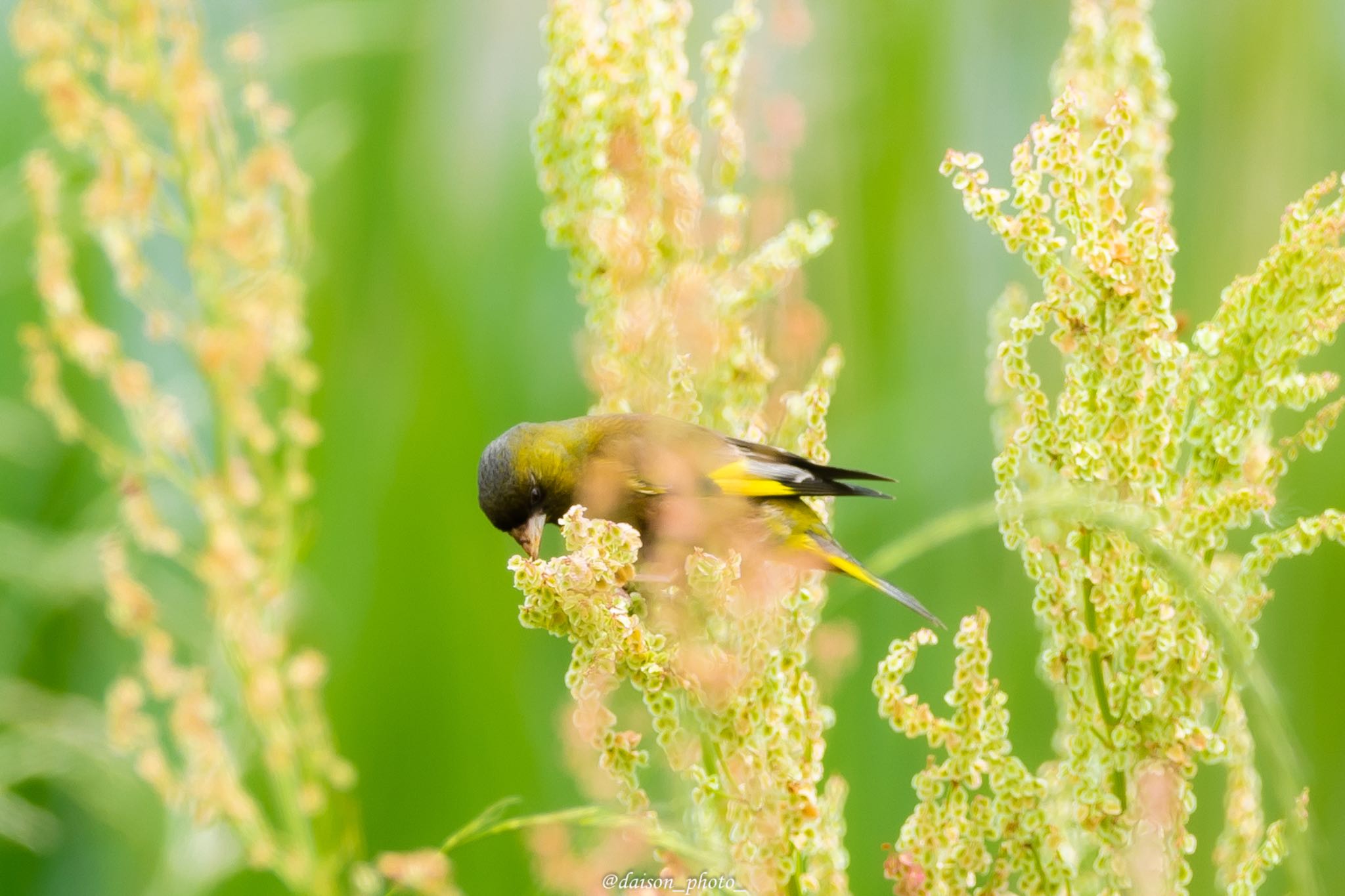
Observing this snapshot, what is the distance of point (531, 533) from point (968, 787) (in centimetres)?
70

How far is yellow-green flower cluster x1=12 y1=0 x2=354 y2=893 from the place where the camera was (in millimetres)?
1051

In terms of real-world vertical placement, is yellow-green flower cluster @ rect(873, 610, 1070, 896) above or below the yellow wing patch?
below

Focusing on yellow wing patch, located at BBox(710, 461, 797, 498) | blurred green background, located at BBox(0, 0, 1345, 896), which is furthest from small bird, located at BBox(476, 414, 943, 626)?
blurred green background, located at BBox(0, 0, 1345, 896)

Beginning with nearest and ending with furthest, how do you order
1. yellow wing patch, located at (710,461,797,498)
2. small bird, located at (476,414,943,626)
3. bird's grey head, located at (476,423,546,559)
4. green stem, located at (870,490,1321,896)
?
green stem, located at (870,490,1321,896) → small bird, located at (476,414,943,626) → yellow wing patch, located at (710,461,797,498) → bird's grey head, located at (476,423,546,559)

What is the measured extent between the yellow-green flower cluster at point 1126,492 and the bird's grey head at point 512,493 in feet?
2.04

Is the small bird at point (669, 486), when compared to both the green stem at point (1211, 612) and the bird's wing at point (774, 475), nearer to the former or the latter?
the bird's wing at point (774, 475)

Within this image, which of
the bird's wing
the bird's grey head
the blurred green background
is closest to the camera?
the bird's wing

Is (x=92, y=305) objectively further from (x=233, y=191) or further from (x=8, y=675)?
(x=233, y=191)

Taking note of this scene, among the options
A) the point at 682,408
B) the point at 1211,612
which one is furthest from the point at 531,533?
the point at 1211,612

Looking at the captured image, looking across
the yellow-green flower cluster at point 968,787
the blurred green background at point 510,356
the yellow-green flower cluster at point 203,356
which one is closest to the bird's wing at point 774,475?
the yellow-green flower cluster at point 968,787

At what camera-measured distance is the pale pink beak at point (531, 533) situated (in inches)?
51.4

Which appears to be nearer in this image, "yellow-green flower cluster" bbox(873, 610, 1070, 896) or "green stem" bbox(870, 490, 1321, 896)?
"green stem" bbox(870, 490, 1321, 896)

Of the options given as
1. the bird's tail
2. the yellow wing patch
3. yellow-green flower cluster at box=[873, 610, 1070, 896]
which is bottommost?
yellow-green flower cluster at box=[873, 610, 1070, 896]

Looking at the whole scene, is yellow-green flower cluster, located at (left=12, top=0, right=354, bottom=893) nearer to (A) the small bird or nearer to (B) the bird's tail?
(A) the small bird
